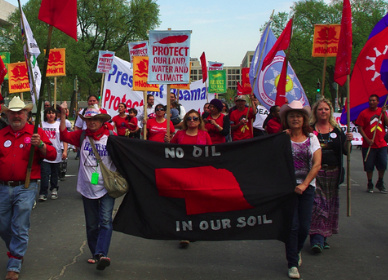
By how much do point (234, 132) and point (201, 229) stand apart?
4.48m

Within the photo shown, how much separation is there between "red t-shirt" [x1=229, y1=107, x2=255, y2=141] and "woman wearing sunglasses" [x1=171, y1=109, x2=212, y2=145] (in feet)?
9.95

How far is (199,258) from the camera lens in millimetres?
5535

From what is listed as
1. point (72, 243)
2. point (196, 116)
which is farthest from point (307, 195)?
point (72, 243)

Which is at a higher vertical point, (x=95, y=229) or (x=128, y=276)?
(x=95, y=229)

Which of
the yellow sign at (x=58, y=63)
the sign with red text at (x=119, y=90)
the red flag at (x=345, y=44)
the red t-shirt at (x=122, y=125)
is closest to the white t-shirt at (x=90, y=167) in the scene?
the red flag at (x=345, y=44)

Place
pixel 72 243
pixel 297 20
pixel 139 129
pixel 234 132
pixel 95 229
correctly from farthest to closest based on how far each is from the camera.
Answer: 1. pixel 297 20
2. pixel 139 129
3. pixel 234 132
4. pixel 72 243
5. pixel 95 229

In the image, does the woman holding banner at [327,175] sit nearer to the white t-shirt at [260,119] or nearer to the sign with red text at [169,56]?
the sign with red text at [169,56]

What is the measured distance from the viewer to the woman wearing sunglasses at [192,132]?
6234 millimetres

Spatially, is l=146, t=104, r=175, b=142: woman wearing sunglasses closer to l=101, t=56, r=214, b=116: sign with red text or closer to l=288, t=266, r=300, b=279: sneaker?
l=288, t=266, r=300, b=279: sneaker

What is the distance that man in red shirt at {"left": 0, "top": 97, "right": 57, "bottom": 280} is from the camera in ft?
16.1

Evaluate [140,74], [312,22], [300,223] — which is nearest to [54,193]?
[140,74]

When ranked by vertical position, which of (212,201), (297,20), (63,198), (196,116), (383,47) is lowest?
(63,198)

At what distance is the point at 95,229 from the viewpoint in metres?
5.26

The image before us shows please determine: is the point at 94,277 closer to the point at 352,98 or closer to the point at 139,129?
the point at 352,98
